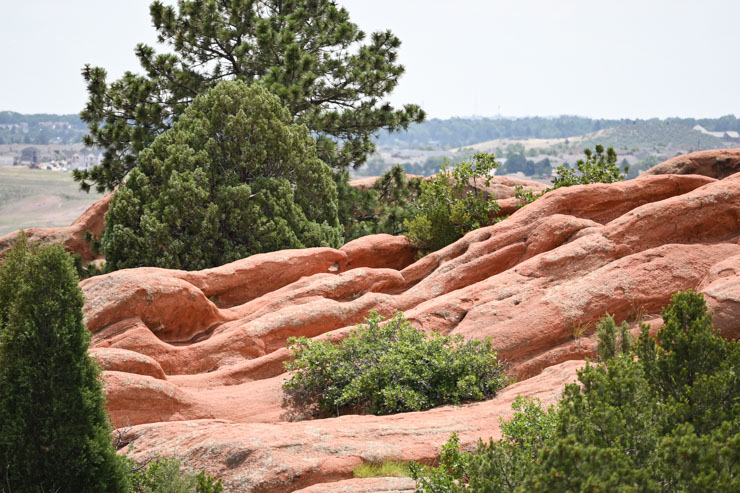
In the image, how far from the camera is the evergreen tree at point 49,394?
7.77 m

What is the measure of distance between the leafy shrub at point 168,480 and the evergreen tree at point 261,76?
57.1ft

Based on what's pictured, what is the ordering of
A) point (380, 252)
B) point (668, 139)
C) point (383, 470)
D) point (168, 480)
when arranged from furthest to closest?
point (668, 139)
point (380, 252)
point (383, 470)
point (168, 480)

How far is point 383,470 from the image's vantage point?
845 cm

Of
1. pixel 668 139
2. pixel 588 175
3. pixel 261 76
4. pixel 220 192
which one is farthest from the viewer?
pixel 668 139

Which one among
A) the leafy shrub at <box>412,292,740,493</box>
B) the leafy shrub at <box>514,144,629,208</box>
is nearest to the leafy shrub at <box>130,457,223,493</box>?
the leafy shrub at <box>412,292,740,493</box>

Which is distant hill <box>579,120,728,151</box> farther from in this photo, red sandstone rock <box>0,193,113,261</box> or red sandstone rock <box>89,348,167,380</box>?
red sandstone rock <box>89,348,167,380</box>

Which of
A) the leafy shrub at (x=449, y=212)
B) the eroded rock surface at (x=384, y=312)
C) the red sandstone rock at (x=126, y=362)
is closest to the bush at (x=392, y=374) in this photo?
the eroded rock surface at (x=384, y=312)

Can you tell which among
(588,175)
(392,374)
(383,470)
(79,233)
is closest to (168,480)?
(383,470)

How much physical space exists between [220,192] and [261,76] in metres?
9.24

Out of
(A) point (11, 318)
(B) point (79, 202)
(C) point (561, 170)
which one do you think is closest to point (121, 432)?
(A) point (11, 318)

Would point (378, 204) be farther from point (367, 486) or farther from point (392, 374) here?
point (367, 486)

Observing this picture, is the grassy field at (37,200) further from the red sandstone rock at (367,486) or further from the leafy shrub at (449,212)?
the red sandstone rock at (367,486)

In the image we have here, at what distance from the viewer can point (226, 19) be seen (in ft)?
90.4

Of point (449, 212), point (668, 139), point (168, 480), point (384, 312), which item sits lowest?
point (168, 480)
